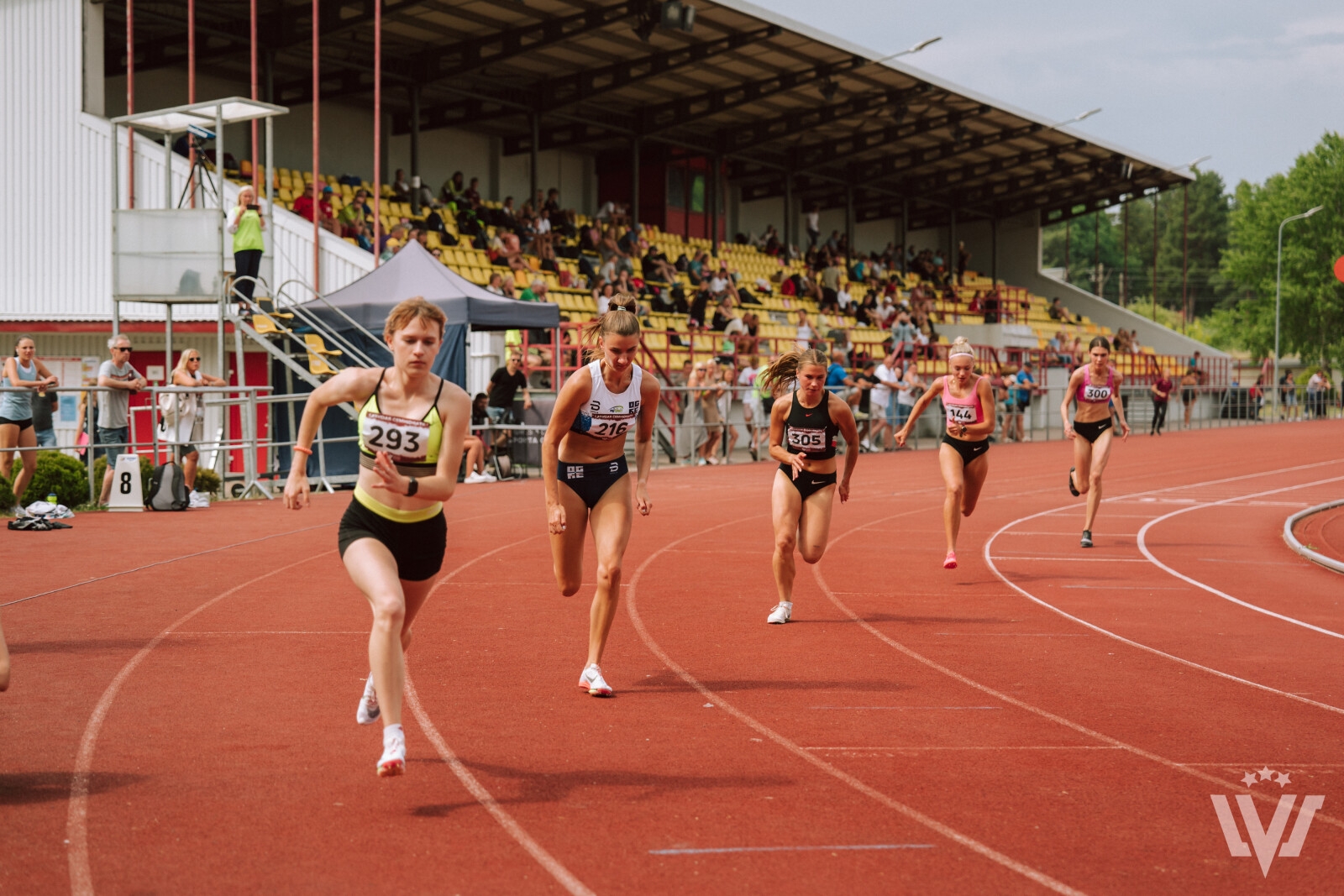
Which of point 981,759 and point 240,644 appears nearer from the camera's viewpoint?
point 981,759

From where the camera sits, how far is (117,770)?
549 centimetres

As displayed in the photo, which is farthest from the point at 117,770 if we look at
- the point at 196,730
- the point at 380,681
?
the point at 380,681

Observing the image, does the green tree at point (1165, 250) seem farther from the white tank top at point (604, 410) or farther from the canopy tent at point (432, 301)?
the white tank top at point (604, 410)

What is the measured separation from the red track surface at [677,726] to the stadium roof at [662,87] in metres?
20.1

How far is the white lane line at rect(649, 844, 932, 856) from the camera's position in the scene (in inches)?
181

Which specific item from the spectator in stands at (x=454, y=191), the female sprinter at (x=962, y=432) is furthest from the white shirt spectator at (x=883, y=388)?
the female sprinter at (x=962, y=432)

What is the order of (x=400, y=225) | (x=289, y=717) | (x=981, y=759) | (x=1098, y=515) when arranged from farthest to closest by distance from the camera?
(x=400, y=225) → (x=1098, y=515) → (x=289, y=717) → (x=981, y=759)

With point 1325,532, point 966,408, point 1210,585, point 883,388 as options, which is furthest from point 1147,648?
point 883,388

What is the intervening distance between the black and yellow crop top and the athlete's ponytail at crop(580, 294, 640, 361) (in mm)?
1562

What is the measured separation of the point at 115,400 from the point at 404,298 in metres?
5.07

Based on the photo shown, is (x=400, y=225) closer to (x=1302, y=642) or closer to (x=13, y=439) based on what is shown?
(x=13, y=439)

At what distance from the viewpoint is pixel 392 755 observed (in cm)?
495

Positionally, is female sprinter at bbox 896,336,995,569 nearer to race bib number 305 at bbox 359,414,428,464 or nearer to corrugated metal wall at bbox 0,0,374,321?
race bib number 305 at bbox 359,414,428,464

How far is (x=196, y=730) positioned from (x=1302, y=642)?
6.93 m
